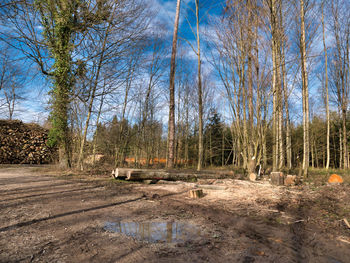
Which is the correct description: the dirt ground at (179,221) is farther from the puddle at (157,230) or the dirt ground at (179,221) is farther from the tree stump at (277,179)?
the tree stump at (277,179)

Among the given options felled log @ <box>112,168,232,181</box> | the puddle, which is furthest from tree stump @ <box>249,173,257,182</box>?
the puddle

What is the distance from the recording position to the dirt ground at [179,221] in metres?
2.33

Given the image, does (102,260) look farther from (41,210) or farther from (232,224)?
(41,210)

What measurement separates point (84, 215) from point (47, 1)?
5.65m

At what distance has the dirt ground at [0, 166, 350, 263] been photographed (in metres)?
2.33

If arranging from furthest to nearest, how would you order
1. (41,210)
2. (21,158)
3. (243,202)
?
(21,158), (243,202), (41,210)

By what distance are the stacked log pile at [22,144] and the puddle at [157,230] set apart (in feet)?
45.5

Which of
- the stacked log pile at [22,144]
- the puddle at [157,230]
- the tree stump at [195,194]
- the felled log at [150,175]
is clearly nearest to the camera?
the puddle at [157,230]

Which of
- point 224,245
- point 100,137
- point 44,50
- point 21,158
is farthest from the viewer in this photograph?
point 21,158

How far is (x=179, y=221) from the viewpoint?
11.4 ft

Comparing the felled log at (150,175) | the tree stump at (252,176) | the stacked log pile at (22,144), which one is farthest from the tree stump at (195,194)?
the stacked log pile at (22,144)

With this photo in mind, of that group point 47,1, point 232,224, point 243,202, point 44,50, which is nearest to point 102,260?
point 232,224

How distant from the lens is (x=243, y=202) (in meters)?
4.93

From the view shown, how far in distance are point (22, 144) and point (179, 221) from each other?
1692 centimetres
